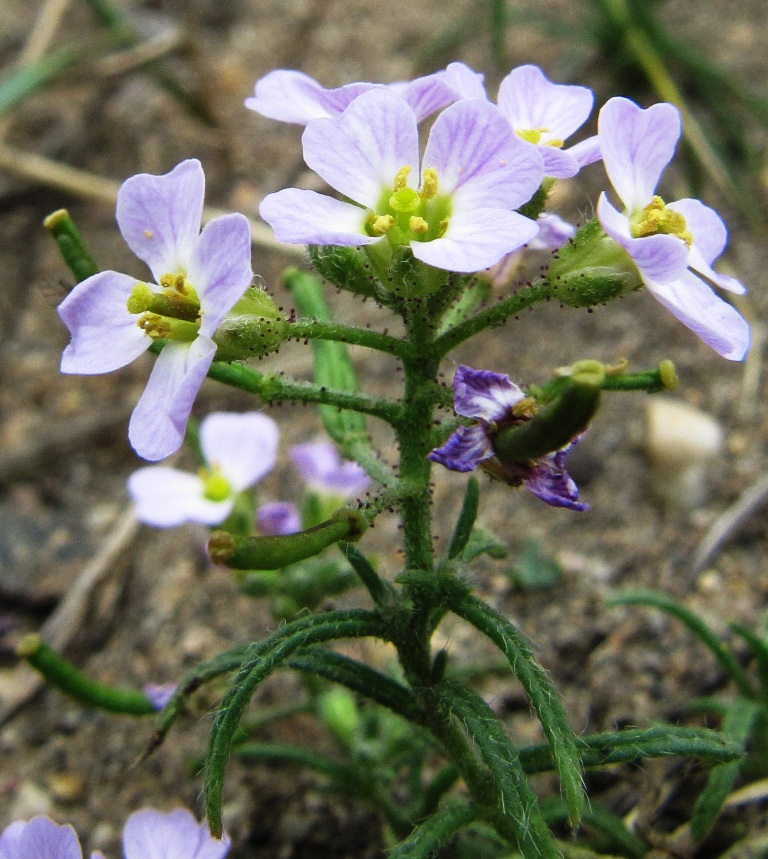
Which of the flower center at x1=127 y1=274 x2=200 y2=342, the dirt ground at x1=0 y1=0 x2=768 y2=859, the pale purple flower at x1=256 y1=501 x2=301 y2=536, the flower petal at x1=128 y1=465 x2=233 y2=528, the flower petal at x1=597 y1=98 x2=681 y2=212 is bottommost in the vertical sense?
the dirt ground at x1=0 y1=0 x2=768 y2=859

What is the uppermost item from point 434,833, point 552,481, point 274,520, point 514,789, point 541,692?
point 552,481

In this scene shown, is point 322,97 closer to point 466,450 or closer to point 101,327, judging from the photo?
point 101,327

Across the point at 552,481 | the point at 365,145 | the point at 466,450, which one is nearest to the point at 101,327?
the point at 365,145

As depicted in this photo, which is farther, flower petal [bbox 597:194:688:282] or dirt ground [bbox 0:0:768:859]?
dirt ground [bbox 0:0:768:859]

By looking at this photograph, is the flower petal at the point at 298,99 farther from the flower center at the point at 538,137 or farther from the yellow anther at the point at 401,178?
Answer: the flower center at the point at 538,137

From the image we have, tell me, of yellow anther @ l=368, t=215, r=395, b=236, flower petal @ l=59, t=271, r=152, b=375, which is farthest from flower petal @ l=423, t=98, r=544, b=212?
flower petal @ l=59, t=271, r=152, b=375

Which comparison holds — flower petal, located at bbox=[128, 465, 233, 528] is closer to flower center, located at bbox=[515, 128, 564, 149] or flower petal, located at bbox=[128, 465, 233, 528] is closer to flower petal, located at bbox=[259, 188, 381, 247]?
flower petal, located at bbox=[259, 188, 381, 247]
